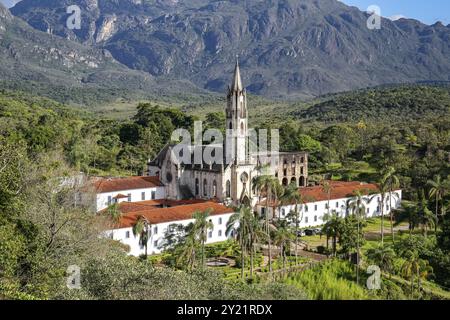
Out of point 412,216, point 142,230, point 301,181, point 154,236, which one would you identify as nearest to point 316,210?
point 412,216

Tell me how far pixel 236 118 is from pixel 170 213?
14.0 m

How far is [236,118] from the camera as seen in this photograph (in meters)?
62.2

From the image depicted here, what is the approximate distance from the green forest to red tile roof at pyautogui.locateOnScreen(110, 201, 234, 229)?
5.03 metres

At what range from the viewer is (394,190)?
72.6 m

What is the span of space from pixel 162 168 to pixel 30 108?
6579 cm

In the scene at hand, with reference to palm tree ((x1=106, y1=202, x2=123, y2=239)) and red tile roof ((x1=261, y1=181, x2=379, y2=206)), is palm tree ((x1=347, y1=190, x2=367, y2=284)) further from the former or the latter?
palm tree ((x1=106, y1=202, x2=123, y2=239))

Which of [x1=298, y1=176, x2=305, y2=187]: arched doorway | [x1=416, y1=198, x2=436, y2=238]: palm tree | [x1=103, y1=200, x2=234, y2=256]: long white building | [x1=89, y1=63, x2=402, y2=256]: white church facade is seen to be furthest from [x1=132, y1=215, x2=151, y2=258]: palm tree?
[x1=298, y1=176, x2=305, y2=187]: arched doorway

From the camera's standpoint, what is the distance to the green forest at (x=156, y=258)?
27.3 meters

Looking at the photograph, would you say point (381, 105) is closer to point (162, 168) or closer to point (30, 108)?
point (30, 108)

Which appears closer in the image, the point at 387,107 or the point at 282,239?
the point at 282,239

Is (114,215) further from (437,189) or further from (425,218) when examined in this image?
(437,189)

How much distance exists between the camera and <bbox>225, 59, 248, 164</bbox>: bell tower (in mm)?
62000

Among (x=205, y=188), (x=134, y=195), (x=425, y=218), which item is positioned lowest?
(x=425, y=218)
